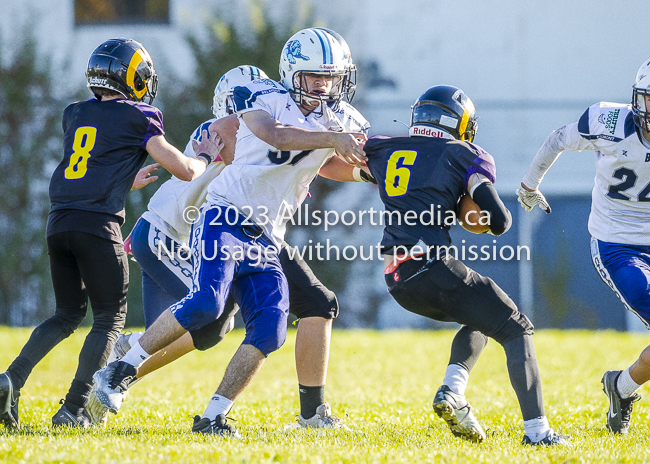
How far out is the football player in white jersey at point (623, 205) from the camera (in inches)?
171

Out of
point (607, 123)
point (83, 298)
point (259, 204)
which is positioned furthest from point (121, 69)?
point (607, 123)

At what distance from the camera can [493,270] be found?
1362cm

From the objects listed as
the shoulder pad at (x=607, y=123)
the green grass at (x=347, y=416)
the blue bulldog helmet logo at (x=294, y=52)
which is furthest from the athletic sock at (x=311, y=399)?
the shoulder pad at (x=607, y=123)

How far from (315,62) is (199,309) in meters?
1.46

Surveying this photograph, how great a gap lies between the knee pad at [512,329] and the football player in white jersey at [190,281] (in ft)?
3.62

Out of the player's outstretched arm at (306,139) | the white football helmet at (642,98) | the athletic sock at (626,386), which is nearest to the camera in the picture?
the player's outstretched arm at (306,139)

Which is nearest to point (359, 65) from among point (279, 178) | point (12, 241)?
point (12, 241)

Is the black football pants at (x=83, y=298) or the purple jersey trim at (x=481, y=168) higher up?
the purple jersey trim at (x=481, y=168)

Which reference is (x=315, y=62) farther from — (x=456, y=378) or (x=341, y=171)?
(x=456, y=378)

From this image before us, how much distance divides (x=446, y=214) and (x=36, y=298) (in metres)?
10.7

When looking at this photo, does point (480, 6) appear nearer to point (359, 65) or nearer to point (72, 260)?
point (359, 65)

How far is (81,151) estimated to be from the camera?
4.21 metres

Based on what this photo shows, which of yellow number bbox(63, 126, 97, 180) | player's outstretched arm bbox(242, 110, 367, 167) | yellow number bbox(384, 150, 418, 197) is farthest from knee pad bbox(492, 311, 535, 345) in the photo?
yellow number bbox(63, 126, 97, 180)

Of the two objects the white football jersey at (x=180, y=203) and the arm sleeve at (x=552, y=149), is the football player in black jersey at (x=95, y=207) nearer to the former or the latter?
the white football jersey at (x=180, y=203)
